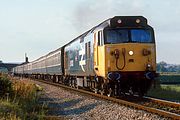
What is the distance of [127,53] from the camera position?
18547mm

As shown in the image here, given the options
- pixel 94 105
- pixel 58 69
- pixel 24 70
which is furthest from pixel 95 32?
pixel 24 70

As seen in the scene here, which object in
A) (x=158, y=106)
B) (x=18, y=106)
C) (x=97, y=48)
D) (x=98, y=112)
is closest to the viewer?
(x=98, y=112)

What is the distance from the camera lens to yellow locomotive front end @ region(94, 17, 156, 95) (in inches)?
727

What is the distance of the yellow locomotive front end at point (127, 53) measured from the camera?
18453 mm

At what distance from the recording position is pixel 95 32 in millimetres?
20500

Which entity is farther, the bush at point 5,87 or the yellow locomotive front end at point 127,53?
the bush at point 5,87

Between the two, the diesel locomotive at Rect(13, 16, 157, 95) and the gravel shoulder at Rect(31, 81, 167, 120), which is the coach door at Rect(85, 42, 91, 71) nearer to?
the diesel locomotive at Rect(13, 16, 157, 95)

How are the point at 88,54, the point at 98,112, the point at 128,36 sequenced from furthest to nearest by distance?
the point at 88,54 → the point at 128,36 → the point at 98,112

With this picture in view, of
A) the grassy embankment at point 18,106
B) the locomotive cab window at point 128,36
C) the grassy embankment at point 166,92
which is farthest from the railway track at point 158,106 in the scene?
the grassy embankment at point 166,92

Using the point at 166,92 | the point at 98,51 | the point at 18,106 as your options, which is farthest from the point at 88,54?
the point at 18,106

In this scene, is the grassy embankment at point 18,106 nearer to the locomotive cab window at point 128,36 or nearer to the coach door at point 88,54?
the coach door at point 88,54

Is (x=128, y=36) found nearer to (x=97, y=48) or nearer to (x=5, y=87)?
(x=97, y=48)

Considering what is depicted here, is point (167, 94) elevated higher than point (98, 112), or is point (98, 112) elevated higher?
point (167, 94)

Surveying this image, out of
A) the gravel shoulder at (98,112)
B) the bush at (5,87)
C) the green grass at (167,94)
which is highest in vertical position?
the bush at (5,87)
